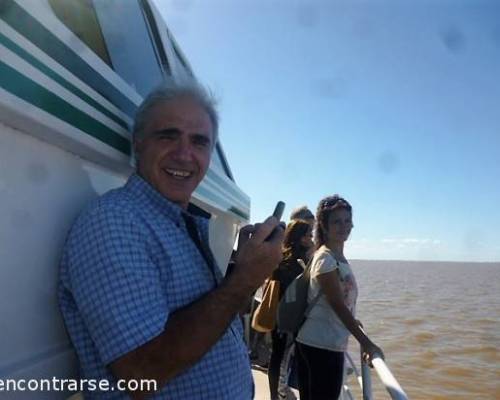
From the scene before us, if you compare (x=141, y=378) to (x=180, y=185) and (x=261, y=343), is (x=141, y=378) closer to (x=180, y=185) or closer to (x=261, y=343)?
(x=180, y=185)

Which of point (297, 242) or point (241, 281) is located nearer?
point (241, 281)

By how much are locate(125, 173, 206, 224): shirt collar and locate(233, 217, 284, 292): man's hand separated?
28 centimetres

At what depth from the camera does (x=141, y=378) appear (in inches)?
44.3

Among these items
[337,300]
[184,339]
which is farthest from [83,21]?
[337,300]

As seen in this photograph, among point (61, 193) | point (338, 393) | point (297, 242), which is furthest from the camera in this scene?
point (297, 242)

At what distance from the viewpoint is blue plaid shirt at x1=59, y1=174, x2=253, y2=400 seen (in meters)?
1.13

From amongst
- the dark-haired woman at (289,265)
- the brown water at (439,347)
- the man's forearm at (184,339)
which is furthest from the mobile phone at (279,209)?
the brown water at (439,347)

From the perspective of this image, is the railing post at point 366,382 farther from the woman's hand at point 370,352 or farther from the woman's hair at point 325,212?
the woman's hair at point 325,212

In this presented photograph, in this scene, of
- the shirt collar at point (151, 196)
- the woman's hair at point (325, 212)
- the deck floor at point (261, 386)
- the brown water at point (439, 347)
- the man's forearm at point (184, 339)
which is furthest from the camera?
the brown water at point (439, 347)

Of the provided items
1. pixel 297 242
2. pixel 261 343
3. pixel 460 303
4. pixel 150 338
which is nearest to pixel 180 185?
pixel 150 338

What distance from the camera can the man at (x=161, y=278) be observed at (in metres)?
1.13

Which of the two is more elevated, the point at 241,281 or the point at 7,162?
the point at 7,162

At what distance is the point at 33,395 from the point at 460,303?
29.1 meters

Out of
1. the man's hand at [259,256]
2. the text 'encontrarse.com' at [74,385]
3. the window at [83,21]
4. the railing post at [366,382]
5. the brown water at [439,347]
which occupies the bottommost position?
the brown water at [439,347]
